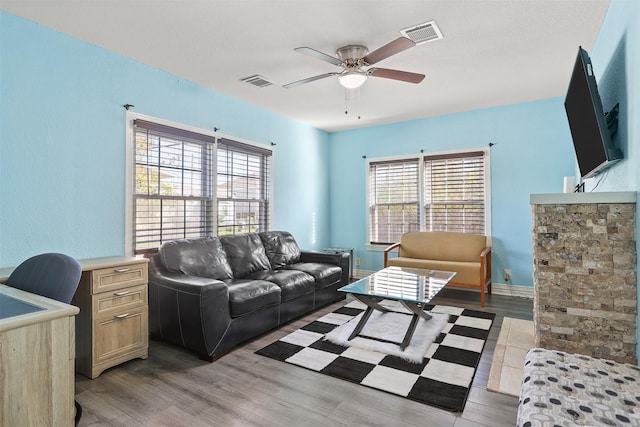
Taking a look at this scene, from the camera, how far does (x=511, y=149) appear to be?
463cm

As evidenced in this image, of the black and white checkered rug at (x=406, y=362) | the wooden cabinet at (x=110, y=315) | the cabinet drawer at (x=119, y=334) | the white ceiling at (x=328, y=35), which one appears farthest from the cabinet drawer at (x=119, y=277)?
the white ceiling at (x=328, y=35)

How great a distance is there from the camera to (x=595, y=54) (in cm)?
292

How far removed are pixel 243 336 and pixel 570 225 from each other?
251 centimetres

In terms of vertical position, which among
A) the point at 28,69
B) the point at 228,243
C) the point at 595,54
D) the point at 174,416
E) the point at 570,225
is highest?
the point at 595,54

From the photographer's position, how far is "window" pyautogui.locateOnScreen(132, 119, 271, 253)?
327 centimetres

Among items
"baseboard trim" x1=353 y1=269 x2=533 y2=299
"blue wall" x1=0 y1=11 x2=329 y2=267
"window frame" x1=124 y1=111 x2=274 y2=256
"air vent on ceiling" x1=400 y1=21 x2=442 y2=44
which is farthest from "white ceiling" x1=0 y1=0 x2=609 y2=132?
"baseboard trim" x1=353 y1=269 x2=533 y2=299

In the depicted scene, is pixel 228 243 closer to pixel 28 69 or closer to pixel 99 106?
pixel 99 106

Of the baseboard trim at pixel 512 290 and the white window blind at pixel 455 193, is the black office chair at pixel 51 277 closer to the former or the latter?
the white window blind at pixel 455 193

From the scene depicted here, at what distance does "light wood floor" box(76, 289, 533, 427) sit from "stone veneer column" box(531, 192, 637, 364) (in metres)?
0.58

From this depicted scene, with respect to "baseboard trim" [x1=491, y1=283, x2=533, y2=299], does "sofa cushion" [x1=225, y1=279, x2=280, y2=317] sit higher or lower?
higher

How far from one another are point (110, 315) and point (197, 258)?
0.93m

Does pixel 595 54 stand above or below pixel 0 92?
above

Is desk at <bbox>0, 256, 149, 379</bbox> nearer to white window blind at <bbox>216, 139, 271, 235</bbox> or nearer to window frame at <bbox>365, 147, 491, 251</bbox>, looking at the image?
white window blind at <bbox>216, 139, 271, 235</bbox>

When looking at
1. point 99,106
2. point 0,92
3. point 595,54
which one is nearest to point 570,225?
point 595,54
